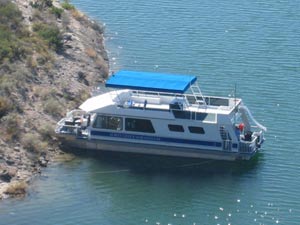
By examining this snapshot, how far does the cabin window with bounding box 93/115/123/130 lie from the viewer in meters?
60.8

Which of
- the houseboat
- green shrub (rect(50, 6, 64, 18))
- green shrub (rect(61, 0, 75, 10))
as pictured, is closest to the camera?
the houseboat

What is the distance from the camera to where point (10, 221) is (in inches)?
2045

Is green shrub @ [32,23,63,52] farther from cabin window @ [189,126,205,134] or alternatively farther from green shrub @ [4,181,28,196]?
green shrub @ [4,181,28,196]

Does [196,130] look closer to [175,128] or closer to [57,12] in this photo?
[175,128]

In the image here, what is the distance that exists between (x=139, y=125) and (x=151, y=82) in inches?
102

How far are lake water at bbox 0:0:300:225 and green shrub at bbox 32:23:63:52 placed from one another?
4.88 m

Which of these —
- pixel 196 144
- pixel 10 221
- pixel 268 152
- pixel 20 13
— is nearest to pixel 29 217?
pixel 10 221

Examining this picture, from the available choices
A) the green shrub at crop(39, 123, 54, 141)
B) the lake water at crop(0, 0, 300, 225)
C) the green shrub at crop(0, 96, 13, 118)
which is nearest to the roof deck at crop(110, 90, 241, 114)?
the lake water at crop(0, 0, 300, 225)

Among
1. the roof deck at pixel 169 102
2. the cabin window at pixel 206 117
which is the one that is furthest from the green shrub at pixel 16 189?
the cabin window at pixel 206 117

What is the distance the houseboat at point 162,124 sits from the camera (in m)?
59.5

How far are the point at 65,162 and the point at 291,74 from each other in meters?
20.6

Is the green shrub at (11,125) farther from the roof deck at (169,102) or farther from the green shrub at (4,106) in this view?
the roof deck at (169,102)

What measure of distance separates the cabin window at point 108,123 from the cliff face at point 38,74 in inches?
104

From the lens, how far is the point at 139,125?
60.5 metres
